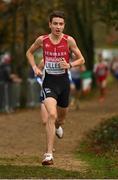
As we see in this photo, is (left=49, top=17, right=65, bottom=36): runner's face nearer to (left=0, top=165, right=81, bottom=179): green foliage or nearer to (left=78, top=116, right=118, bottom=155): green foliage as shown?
(left=0, top=165, right=81, bottom=179): green foliage

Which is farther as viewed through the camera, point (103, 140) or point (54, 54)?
point (103, 140)

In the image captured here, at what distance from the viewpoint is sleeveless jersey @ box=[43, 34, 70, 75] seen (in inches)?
411

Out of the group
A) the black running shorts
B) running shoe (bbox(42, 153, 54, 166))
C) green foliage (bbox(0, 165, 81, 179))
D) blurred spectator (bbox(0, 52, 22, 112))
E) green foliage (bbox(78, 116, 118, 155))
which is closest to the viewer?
green foliage (bbox(0, 165, 81, 179))

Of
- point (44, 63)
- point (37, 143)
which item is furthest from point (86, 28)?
point (44, 63)

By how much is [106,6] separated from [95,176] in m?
7.10

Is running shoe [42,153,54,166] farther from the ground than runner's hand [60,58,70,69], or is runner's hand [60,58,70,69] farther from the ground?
runner's hand [60,58,70,69]

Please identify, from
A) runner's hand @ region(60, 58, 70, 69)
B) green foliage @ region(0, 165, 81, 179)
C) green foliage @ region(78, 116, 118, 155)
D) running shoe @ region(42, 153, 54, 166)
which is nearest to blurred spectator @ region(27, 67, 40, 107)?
green foliage @ region(78, 116, 118, 155)

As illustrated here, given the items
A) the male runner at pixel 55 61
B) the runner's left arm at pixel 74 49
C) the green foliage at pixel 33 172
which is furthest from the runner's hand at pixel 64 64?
the green foliage at pixel 33 172

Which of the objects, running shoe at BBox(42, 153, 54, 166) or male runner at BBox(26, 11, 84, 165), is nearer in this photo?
running shoe at BBox(42, 153, 54, 166)

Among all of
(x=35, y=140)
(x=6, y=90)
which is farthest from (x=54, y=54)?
(x=6, y=90)

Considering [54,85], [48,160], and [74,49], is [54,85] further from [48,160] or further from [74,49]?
[48,160]

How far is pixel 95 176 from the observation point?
8961 mm

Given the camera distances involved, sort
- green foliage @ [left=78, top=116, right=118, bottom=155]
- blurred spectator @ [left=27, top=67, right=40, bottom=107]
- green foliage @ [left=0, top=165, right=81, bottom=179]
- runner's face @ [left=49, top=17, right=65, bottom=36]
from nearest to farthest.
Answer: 1. green foliage @ [left=0, top=165, right=81, bottom=179]
2. runner's face @ [left=49, top=17, right=65, bottom=36]
3. green foliage @ [left=78, top=116, right=118, bottom=155]
4. blurred spectator @ [left=27, top=67, right=40, bottom=107]

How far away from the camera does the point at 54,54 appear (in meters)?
10.4
